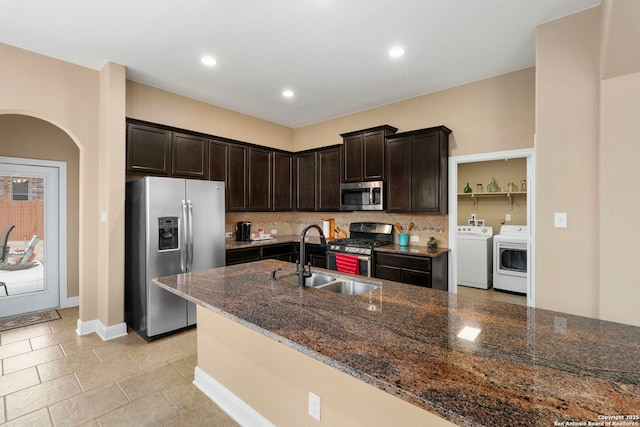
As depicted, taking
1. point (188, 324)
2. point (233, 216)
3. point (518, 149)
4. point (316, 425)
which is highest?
point (518, 149)

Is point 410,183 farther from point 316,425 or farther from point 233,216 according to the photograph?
point 316,425

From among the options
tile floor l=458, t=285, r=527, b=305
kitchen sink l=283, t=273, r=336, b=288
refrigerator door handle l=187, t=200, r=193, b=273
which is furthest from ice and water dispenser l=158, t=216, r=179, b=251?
tile floor l=458, t=285, r=527, b=305

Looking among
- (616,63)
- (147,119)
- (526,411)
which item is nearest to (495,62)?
(616,63)

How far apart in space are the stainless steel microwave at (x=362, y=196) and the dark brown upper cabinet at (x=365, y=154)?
9cm

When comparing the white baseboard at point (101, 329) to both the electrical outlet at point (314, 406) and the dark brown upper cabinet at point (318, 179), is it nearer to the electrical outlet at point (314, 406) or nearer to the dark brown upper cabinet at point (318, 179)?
the electrical outlet at point (314, 406)

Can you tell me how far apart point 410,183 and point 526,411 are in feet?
11.2

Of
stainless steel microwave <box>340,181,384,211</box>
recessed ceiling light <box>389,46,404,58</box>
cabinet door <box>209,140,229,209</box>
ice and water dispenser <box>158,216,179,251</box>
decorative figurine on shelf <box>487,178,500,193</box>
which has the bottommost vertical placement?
ice and water dispenser <box>158,216,179,251</box>

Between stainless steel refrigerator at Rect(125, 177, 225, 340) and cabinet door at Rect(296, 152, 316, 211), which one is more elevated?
cabinet door at Rect(296, 152, 316, 211)

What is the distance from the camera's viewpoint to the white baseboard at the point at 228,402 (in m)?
1.91

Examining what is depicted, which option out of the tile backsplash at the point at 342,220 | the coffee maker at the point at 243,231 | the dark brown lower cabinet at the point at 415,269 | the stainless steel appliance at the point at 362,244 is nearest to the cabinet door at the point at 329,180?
the tile backsplash at the point at 342,220

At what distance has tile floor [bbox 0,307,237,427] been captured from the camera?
2068mm

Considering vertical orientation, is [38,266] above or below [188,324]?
above

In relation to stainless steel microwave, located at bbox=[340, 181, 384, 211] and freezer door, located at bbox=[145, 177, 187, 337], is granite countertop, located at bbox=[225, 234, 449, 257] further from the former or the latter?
freezer door, located at bbox=[145, 177, 187, 337]

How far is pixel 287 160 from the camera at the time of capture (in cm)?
Answer: 530
